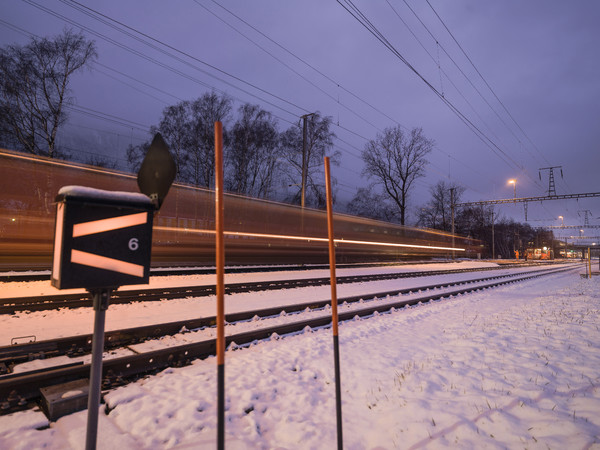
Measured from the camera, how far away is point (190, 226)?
47.0ft

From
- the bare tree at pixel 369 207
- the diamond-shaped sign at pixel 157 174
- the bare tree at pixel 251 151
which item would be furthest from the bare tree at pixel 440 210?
the diamond-shaped sign at pixel 157 174

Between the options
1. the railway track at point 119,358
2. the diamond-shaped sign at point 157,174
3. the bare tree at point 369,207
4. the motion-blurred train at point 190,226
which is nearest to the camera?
the diamond-shaped sign at point 157,174

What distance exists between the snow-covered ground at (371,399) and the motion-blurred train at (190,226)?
6587 mm

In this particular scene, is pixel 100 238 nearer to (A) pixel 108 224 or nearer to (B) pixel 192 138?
(A) pixel 108 224

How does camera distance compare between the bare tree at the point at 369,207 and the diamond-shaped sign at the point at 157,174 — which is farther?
the bare tree at the point at 369,207

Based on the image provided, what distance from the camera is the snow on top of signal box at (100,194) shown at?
58.9 inches

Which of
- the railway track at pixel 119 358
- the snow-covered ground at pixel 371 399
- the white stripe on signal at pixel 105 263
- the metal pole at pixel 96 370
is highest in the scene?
the white stripe on signal at pixel 105 263

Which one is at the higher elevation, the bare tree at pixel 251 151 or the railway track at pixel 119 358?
the bare tree at pixel 251 151

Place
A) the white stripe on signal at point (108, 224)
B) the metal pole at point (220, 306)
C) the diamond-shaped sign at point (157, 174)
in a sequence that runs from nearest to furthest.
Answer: the metal pole at point (220, 306), the white stripe on signal at point (108, 224), the diamond-shaped sign at point (157, 174)

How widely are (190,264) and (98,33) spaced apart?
10.8m

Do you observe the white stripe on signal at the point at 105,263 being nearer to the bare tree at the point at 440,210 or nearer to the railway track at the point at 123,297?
the railway track at the point at 123,297

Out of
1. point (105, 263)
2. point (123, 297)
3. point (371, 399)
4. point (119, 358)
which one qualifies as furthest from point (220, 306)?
point (123, 297)

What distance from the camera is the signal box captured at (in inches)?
58.7

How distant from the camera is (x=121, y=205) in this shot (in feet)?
5.34
